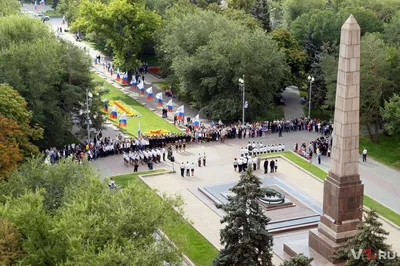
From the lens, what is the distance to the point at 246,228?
29.3 meters

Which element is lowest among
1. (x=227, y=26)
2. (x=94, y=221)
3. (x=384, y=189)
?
(x=384, y=189)

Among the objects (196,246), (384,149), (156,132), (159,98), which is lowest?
(196,246)

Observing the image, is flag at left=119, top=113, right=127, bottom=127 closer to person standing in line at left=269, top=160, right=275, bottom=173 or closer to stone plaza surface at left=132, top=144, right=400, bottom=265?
stone plaza surface at left=132, top=144, right=400, bottom=265

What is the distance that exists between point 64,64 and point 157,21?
1995 cm

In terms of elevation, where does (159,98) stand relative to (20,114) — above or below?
below

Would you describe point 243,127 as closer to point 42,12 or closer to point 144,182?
point 144,182

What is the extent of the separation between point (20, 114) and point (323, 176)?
20.3m

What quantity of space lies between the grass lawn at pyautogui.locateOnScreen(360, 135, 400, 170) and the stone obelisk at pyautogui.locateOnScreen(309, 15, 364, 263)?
18038 mm

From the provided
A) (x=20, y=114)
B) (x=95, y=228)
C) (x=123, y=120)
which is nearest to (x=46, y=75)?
(x=20, y=114)

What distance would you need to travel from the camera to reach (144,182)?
44812mm

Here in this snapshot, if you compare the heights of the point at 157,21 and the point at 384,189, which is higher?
the point at 157,21

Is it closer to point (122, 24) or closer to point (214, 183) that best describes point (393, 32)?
point (122, 24)

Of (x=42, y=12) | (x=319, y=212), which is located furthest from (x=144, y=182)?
(x=42, y=12)

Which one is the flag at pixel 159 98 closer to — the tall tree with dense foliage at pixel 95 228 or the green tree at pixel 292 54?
the green tree at pixel 292 54
